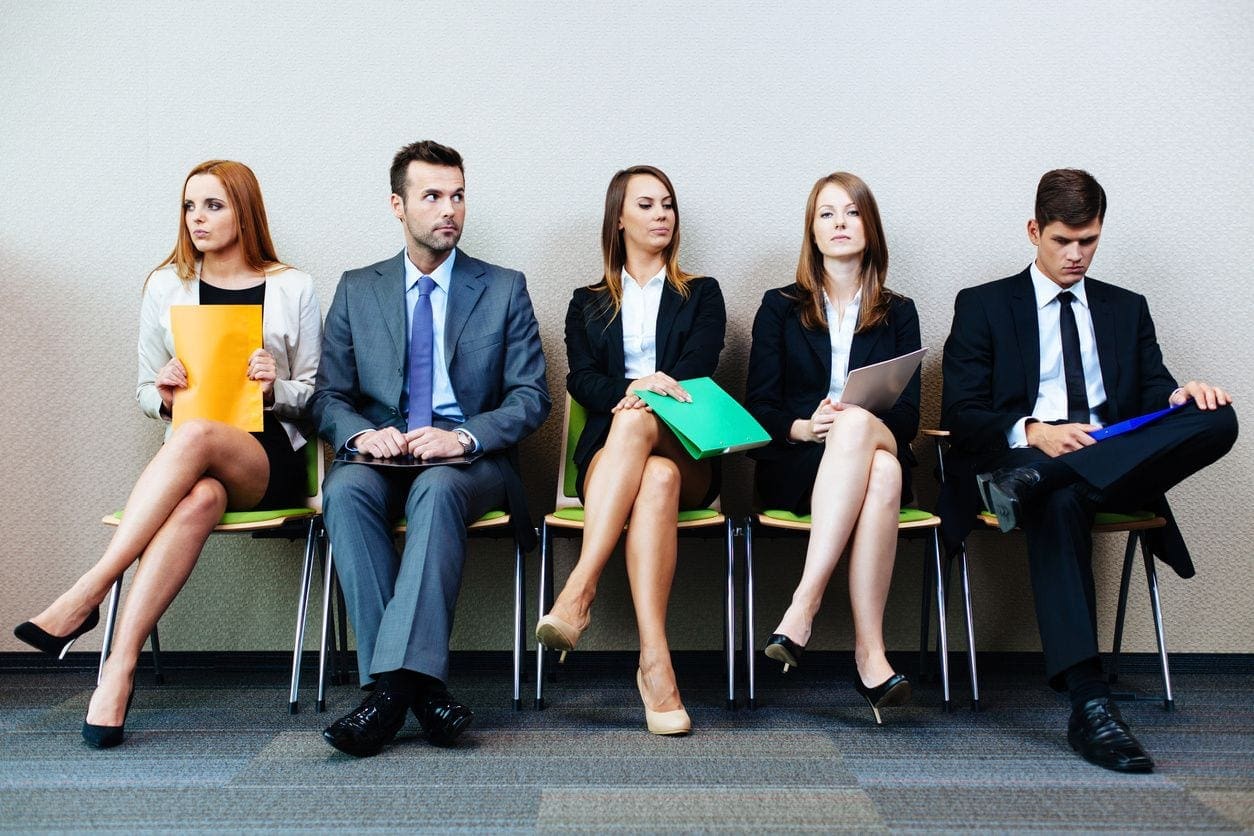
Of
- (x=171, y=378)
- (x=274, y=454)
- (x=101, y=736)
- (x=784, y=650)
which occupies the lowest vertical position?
(x=101, y=736)

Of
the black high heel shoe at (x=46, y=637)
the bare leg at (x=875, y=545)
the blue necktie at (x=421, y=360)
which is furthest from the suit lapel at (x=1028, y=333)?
the black high heel shoe at (x=46, y=637)

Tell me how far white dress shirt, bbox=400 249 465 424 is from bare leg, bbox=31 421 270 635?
0.51m

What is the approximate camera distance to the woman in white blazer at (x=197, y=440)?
7.91 ft

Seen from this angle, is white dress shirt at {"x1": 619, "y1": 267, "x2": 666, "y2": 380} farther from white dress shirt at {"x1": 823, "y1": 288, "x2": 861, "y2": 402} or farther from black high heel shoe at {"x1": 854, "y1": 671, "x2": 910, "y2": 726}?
black high heel shoe at {"x1": 854, "y1": 671, "x2": 910, "y2": 726}

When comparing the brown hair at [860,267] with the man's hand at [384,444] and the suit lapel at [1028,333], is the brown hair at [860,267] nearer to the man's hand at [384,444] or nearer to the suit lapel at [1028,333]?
the suit lapel at [1028,333]

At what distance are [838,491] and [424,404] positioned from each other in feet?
3.91

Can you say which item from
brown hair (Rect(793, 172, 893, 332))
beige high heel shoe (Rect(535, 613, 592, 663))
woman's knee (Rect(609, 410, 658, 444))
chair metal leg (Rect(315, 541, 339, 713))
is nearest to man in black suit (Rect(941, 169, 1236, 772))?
brown hair (Rect(793, 172, 893, 332))

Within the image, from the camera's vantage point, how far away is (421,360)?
2.97 meters

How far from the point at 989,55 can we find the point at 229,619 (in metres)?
3.13

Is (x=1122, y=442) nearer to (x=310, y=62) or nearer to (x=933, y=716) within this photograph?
(x=933, y=716)

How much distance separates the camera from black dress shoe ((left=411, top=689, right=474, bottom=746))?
2.33m

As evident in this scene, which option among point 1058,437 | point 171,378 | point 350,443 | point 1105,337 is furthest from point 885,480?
point 171,378

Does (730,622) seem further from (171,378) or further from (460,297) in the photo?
(171,378)

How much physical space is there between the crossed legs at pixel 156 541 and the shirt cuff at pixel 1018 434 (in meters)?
2.06
